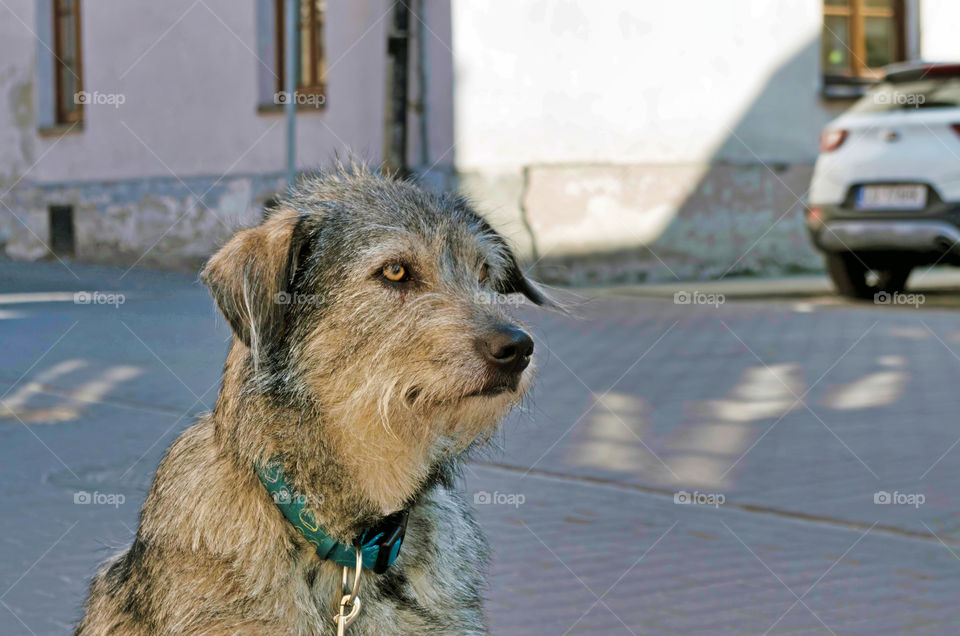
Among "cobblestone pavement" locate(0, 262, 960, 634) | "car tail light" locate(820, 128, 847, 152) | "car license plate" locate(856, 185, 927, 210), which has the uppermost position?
"car tail light" locate(820, 128, 847, 152)

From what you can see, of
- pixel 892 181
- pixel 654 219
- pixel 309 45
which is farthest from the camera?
pixel 309 45

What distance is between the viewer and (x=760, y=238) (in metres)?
18.3

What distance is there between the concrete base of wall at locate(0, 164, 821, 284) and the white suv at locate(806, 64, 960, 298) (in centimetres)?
318

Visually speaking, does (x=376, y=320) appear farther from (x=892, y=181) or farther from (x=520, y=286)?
(x=892, y=181)

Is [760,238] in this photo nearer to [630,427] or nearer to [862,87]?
[862,87]

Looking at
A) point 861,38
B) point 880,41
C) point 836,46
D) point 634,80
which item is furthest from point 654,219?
point 880,41

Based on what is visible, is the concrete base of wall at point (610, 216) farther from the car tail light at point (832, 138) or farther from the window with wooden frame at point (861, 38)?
the car tail light at point (832, 138)

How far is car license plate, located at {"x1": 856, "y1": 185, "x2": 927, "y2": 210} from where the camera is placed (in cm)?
1330

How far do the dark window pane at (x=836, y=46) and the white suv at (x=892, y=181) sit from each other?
196 inches

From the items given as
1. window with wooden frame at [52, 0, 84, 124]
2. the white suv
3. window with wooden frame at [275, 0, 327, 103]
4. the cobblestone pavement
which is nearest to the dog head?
the cobblestone pavement

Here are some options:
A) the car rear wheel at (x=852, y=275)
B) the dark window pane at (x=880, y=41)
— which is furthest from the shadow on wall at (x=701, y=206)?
the car rear wheel at (x=852, y=275)

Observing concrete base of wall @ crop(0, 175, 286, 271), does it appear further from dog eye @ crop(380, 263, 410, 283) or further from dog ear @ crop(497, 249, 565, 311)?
dog eye @ crop(380, 263, 410, 283)

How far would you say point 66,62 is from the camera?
23.3m

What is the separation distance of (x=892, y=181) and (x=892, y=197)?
157mm
